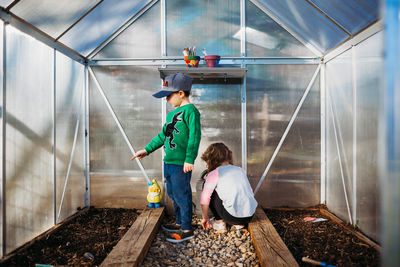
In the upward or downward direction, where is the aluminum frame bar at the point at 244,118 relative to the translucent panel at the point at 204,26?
downward

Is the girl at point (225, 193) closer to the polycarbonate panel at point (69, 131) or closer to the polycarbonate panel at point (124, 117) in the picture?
the polycarbonate panel at point (124, 117)

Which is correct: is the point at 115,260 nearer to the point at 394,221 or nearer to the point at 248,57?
the point at 394,221

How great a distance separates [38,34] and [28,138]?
3.74 ft

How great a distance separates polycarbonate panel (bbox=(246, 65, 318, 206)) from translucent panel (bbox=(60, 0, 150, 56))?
192 centimetres

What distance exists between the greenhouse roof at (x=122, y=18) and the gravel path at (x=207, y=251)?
8.50ft

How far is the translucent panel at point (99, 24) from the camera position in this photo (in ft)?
12.9

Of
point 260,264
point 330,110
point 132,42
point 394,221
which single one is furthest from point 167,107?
point 394,221

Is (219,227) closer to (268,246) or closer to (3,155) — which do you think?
(268,246)

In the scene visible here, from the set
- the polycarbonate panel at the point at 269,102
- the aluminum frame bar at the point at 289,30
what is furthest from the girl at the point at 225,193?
the aluminum frame bar at the point at 289,30

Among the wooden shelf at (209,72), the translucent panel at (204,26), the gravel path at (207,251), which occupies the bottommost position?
the gravel path at (207,251)

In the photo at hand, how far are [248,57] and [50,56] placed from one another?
2654 mm

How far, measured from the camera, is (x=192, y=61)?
4293 mm

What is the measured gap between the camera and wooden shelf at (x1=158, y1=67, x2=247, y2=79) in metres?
4.15

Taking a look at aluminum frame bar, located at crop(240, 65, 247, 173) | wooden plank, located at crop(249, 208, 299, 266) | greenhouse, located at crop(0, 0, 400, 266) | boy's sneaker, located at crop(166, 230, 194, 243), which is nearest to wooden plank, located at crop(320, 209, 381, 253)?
greenhouse, located at crop(0, 0, 400, 266)
